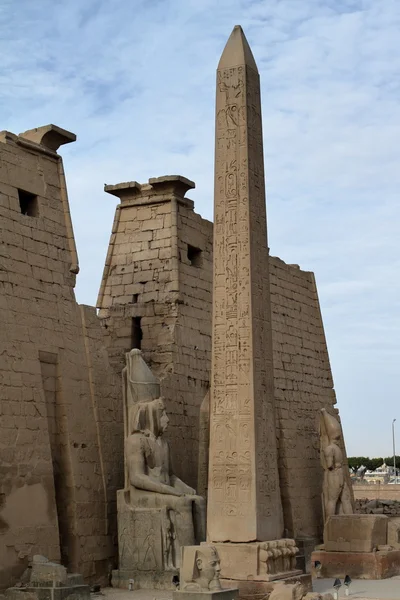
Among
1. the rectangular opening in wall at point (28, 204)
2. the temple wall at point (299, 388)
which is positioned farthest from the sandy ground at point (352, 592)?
the rectangular opening in wall at point (28, 204)

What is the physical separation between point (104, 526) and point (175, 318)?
299 centimetres

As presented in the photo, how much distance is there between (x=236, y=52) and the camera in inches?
412

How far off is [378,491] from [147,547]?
53.8 ft

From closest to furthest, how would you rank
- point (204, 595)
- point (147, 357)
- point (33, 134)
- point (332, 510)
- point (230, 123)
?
point (204, 595), point (230, 123), point (33, 134), point (147, 357), point (332, 510)

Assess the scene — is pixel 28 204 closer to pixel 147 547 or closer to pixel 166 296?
pixel 166 296

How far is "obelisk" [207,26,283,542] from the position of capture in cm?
948

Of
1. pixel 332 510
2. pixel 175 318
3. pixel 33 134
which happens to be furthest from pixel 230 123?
pixel 332 510

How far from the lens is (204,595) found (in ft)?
27.2

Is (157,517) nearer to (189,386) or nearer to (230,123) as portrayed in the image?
(189,386)

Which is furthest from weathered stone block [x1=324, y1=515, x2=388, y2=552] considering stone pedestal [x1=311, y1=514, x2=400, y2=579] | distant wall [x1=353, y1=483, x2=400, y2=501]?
distant wall [x1=353, y1=483, x2=400, y2=501]

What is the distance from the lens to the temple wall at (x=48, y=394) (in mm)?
10258

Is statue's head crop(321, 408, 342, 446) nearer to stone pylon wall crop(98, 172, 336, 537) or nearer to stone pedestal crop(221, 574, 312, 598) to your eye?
stone pylon wall crop(98, 172, 336, 537)

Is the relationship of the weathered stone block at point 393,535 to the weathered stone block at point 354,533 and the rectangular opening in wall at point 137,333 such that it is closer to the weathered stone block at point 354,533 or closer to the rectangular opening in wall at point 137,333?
the weathered stone block at point 354,533

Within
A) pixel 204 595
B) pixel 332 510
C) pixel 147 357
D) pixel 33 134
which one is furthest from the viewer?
pixel 332 510
